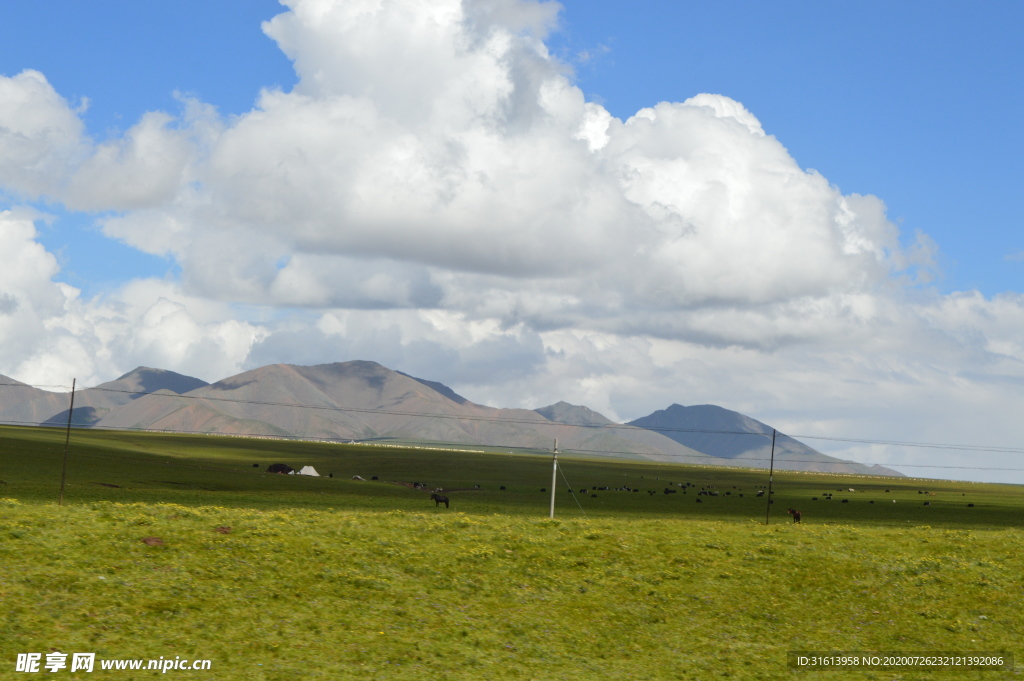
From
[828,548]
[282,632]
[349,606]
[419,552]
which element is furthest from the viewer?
[828,548]

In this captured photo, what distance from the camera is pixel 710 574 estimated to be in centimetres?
3009

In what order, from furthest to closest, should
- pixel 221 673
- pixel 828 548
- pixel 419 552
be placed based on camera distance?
1. pixel 828 548
2. pixel 419 552
3. pixel 221 673

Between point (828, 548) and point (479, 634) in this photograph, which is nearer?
point (479, 634)

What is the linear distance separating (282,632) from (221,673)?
2631 mm

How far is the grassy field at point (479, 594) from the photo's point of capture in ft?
73.2

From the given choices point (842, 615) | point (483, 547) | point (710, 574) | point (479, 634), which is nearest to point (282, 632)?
point (479, 634)

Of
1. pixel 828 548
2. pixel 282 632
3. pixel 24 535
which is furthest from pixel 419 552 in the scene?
pixel 828 548

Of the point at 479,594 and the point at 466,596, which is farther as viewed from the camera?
the point at 479,594

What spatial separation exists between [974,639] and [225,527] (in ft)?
79.2

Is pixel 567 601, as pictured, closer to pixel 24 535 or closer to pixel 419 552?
pixel 419 552

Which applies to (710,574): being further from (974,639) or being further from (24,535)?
(24,535)

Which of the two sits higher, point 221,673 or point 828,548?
point 828,548

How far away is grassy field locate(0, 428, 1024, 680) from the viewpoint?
22312 mm

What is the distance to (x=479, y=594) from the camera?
27.1 meters
